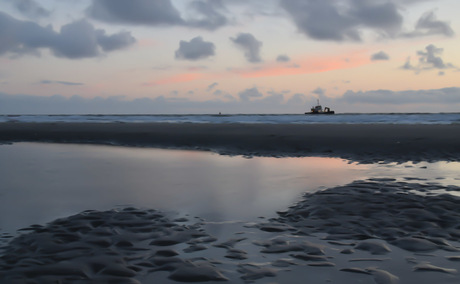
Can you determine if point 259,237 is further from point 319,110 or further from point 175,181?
point 319,110

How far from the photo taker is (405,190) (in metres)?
7.50

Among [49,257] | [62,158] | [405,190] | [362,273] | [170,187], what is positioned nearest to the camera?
[362,273]

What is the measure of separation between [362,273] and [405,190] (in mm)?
4423

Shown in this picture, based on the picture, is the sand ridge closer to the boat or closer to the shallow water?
the shallow water

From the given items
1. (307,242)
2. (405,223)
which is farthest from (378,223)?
(307,242)

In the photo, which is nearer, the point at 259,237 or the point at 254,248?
the point at 254,248

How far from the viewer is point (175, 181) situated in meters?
9.15

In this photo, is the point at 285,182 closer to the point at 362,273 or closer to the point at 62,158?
the point at 362,273

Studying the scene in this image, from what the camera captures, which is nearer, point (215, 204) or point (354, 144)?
point (215, 204)

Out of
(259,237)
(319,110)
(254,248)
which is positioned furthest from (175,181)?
(319,110)

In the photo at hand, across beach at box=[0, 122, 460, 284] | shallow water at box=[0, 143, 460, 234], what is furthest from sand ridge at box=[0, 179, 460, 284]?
shallow water at box=[0, 143, 460, 234]

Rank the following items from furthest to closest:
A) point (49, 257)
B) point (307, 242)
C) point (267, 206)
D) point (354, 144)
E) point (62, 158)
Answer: point (354, 144) → point (62, 158) → point (267, 206) → point (307, 242) → point (49, 257)

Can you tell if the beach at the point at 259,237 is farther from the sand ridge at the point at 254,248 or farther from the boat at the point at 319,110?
the boat at the point at 319,110

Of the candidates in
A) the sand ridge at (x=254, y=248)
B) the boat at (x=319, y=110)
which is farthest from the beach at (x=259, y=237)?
the boat at (x=319, y=110)
